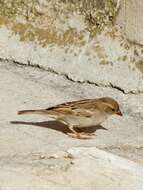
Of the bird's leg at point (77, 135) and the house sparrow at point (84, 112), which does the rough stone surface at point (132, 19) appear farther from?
the bird's leg at point (77, 135)

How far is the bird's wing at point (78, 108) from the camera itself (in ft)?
23.0

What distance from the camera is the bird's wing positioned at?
23.0ft

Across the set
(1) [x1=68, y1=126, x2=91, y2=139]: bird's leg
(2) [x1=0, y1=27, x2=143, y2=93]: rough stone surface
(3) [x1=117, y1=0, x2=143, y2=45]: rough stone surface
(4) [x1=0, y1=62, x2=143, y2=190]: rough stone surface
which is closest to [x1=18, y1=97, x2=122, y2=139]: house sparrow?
(1) [x1=68, y1=126, x2=91, y2=139]: bird's leg

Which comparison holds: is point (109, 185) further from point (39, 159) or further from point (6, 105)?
point (6, 105)

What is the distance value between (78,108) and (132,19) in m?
1.09

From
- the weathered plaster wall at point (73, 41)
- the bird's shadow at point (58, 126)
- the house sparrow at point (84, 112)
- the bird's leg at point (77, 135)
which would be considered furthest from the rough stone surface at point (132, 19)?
the bird's leg at point (77, 135)

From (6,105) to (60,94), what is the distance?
0.56 m

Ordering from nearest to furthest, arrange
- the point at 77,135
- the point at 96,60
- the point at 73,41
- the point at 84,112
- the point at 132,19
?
the point at 77,135 → the point at 84,112 → the point at 132,19 → the point at 96,60 → the point at 73,41

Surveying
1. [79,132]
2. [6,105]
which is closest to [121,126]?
[79,132]

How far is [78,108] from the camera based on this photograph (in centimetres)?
707

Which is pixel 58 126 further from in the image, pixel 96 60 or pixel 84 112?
pixel 96 60

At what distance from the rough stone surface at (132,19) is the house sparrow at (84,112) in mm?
726

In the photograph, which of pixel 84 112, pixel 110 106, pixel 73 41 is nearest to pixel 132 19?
pixel 73 41

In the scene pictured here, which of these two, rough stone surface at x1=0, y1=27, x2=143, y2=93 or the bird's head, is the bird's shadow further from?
rough stone surface at x1=0, y1=27, x2=143, y2=93
